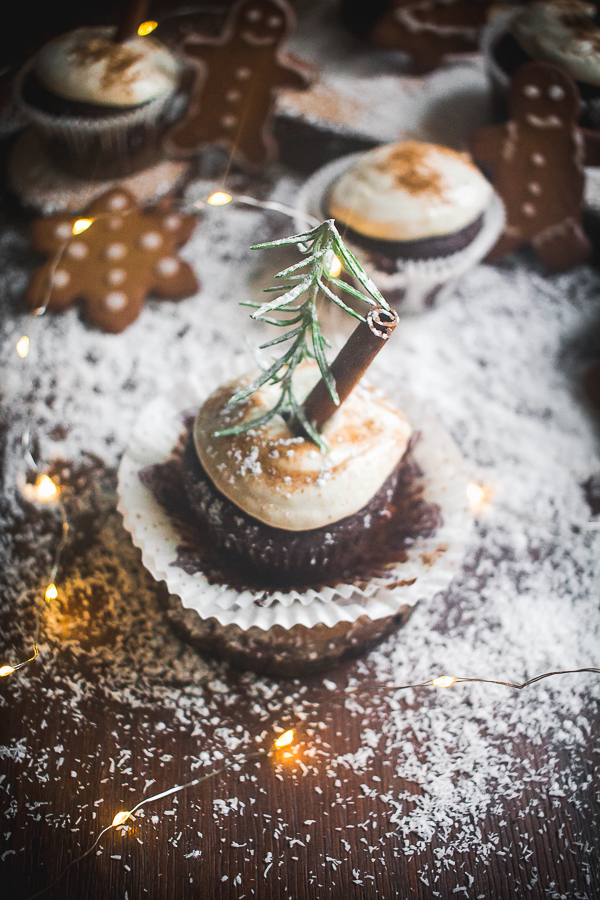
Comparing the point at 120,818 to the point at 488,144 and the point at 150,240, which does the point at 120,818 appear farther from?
the point at 488,144

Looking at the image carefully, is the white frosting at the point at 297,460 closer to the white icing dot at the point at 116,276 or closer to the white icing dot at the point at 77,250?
the white icing dot at the point at 116,276

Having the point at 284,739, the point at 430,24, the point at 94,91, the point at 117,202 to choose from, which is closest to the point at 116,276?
the point at 117,202

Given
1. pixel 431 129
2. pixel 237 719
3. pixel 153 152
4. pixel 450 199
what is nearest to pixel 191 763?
pixel 237 719

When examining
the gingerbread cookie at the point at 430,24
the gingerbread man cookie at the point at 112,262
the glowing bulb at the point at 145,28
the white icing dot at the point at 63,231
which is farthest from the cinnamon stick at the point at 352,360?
the gingerbread cookie at the point at 430,24

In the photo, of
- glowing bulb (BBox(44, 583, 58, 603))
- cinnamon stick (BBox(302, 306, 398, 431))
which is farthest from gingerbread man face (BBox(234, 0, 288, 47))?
glowing bulb (BBox(44, 583, 58, 603))

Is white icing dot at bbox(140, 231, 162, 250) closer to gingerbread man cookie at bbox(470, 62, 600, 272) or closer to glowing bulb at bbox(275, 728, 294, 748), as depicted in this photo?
gingerbread man cookie at bbox(470, 62, 600, 272)

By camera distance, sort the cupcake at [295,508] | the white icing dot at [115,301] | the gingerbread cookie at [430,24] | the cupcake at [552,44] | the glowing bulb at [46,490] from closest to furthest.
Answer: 1. the cupcake at [295,508]
2. the glowing bulb at [46,490]
3. the white icing dot at [115,301]
4. the cupcake at [552,44]
5. the gingerbread cookie at [430,24]
